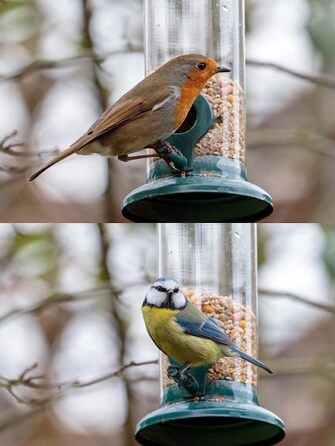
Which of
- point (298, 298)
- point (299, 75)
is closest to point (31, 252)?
point (298, 298)

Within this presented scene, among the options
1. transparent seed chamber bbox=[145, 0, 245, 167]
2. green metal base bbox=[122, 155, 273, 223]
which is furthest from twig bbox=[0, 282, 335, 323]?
green metal base bbox=[122, 155, 273, 223]

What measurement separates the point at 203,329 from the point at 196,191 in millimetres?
553

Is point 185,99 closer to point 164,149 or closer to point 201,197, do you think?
point 164,149

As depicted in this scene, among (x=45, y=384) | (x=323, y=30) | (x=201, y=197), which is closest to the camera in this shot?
(x=201, y=197)

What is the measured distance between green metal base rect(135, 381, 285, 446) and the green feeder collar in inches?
27.8

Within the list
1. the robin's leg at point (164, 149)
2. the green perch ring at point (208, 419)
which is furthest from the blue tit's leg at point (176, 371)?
the robin's leg at point (164, 149)

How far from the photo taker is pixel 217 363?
22.1 ft

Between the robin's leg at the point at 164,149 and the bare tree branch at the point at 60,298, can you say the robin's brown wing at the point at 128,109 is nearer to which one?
the robin's leg at the point at 164,149

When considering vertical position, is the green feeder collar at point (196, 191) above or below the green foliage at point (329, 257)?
above

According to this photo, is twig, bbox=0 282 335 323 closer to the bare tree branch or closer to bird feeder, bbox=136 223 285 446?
the bare tree branch

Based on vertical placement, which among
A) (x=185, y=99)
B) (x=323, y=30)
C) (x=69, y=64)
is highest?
(x=323, y=30)

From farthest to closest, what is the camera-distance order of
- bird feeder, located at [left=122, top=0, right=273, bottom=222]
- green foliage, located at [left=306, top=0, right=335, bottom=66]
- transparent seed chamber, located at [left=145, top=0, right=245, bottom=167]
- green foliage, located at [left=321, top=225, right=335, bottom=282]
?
green foliage, located at [left=306, top=0, right=335, bottom=66] → green foliage, located at [left=321, top=225, right=335, bottom=282] → transparent seed chamber, located at [left=145, top=0, right=245, bottom=167] → bird feeder, located at [left=122, top=0, right=273, bottom=222]

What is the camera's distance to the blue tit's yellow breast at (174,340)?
21.1 ft

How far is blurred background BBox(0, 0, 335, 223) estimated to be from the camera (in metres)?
8.57
